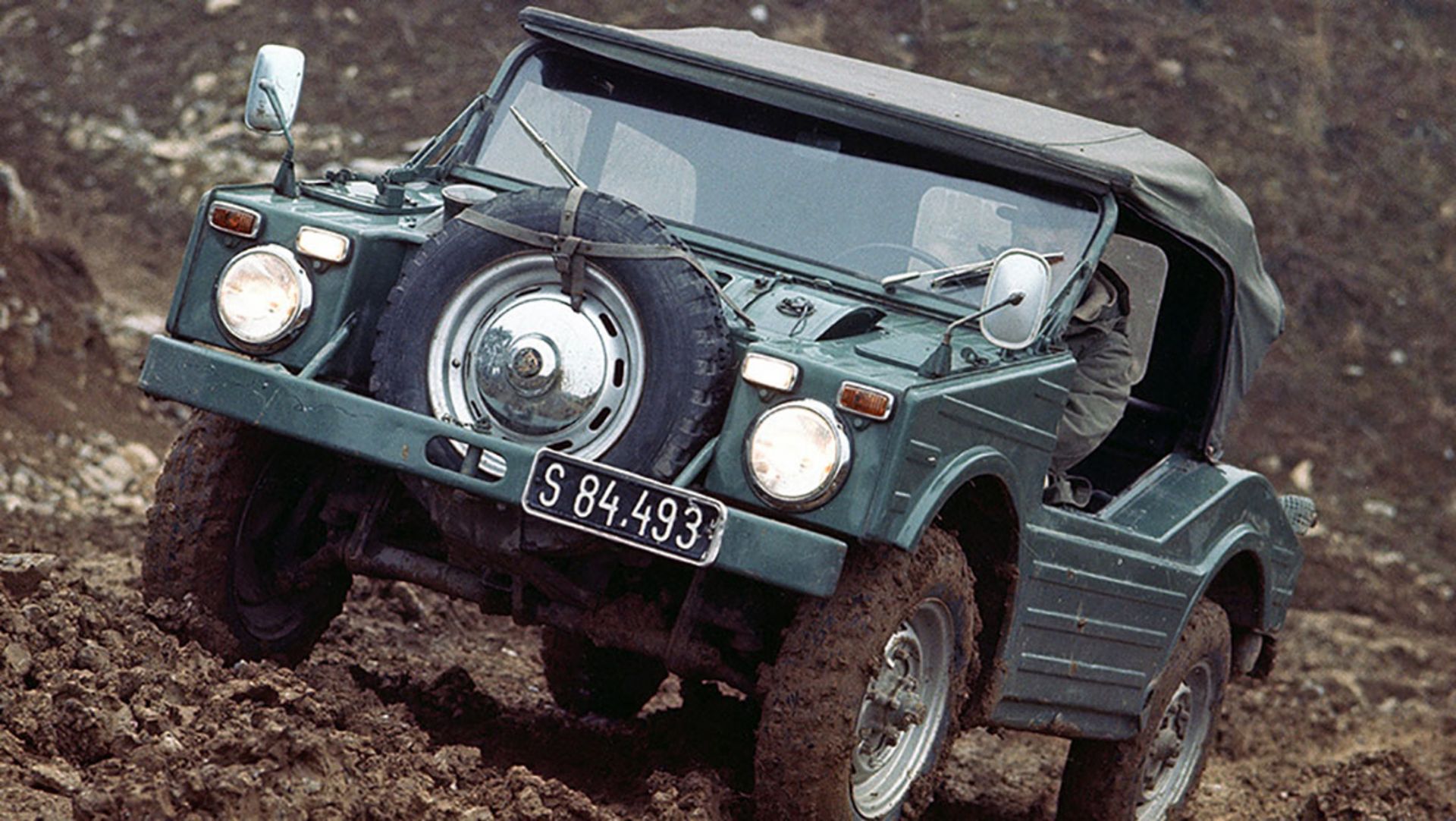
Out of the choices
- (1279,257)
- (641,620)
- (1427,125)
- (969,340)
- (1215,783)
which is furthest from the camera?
(1427,125)

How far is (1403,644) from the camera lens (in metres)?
12.4

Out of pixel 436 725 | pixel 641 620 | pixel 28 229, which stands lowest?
pixel 436 725

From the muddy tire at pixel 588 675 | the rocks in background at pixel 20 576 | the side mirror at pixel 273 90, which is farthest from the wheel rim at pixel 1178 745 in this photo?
the rocks in background at pixel 20 576

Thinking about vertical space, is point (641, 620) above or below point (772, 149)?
below

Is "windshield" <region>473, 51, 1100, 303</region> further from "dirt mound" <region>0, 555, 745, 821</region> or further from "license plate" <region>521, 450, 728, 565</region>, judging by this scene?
"dirt mound" <region>0, 555, 745, 821</region>

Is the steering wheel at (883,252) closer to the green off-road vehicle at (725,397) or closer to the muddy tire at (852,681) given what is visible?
the green off-road vehicle at (725,397)

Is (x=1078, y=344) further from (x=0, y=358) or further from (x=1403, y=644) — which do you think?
(x=1403, y=644)

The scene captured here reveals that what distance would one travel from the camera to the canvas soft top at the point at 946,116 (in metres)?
6.08

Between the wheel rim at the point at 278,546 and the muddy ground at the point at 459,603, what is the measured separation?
229 millimetres

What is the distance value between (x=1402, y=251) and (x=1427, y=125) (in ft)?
5.35

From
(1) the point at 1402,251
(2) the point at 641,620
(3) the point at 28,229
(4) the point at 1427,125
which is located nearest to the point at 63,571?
(2) the point at 641,620

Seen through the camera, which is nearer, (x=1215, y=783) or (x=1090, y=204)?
(x=1090, y=204)

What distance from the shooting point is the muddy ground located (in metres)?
4.98

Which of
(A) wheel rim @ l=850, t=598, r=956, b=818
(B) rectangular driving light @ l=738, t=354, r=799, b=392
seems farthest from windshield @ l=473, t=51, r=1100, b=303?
(B) rectangular driving light @ l=738, t=354, r=799, b=392
